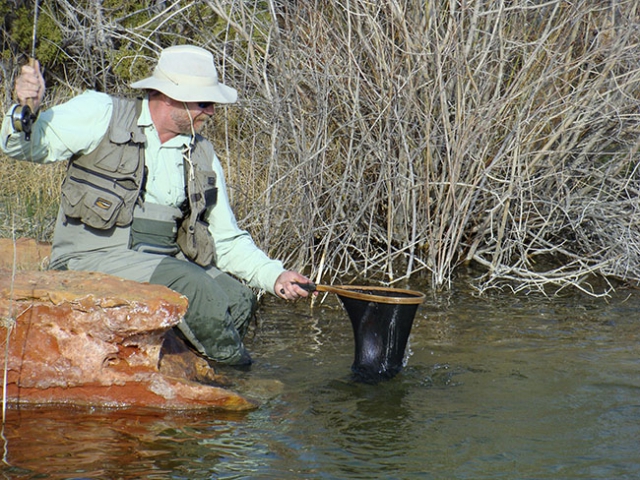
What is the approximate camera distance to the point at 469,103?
6.10m

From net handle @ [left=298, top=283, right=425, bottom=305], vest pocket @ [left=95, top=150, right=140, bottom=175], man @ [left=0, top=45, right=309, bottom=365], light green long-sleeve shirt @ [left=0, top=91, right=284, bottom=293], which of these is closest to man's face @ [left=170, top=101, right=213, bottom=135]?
man @ [left=0, top=45, right=309, bottom=365]

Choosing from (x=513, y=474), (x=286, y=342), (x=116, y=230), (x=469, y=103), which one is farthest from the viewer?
(x=469, y=103)

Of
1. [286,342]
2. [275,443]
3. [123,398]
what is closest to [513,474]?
[275,443]

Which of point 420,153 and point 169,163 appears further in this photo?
point 420,153

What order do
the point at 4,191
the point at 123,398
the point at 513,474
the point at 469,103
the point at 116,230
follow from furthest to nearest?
the point at 4,191 → the point at 469,103 → the point at 116,230 → the point at 123,398 → the point at 513,474

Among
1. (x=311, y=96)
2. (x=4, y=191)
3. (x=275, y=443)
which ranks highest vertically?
(x=311, y=96)

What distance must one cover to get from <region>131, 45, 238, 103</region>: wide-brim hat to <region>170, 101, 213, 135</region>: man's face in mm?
86

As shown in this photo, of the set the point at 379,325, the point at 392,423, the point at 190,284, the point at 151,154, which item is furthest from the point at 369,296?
the point at 151,154

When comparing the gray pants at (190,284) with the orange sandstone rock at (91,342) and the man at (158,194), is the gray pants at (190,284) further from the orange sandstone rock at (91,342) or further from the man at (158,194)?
the orange sandstone rock at (91,342)

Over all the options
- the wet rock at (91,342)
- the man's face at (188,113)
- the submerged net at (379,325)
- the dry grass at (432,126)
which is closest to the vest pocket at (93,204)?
the wet rock at (91,342)

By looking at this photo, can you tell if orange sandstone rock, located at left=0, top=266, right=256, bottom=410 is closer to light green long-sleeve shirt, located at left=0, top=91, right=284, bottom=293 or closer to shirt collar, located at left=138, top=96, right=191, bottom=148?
light green long-sleeve shirt, located at left=0, top=91, right=284, bottom=293

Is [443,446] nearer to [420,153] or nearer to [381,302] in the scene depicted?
[381,302]

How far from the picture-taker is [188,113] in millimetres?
4301

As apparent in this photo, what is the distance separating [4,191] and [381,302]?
15.7 feet
